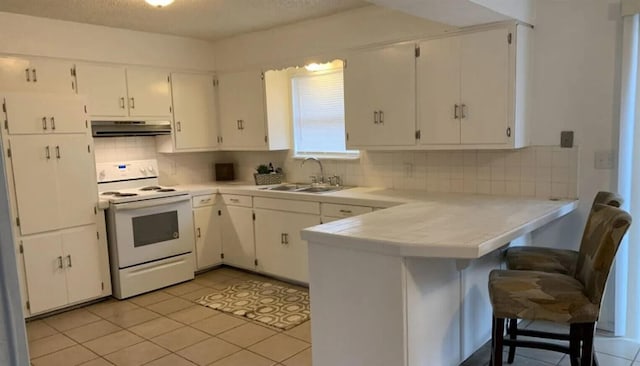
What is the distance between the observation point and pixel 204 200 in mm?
4844

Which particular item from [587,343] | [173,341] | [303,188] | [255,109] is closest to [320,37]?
[255,109]

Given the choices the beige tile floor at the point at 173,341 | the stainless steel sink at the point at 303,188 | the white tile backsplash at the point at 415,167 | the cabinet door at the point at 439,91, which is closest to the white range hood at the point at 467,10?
the cabinet door at the point at 439,91

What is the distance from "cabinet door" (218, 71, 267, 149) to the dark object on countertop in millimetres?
353

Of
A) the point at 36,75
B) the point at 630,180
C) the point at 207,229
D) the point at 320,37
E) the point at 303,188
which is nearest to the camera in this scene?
the point at 630,180

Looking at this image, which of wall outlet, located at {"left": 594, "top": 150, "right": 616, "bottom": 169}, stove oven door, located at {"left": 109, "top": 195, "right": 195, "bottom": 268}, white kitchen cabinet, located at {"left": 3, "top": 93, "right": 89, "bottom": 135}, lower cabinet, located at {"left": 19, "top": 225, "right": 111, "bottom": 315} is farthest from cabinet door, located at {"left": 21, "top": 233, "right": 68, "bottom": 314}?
wall outlet, located at {"left": 594, "top": 150, "right": 616, "bottom": 169}

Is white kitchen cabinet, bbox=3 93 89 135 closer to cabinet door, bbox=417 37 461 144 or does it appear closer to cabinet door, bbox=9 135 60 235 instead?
cabinet door, bbox=9 135 60 235

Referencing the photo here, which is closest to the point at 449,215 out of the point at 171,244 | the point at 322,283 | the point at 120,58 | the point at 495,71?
the point at 322,283

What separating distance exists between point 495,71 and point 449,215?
1151 mm

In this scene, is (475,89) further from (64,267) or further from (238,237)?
(64,267)

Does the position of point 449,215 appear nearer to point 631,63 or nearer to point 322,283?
point 322,283

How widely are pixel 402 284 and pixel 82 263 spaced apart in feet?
10.1

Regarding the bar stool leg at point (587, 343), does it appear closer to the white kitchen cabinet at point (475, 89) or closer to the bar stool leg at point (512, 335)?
the bar stool leg at point (512, 335)

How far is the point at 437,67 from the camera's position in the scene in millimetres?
3510

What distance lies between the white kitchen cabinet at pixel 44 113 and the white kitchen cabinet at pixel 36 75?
27cm
